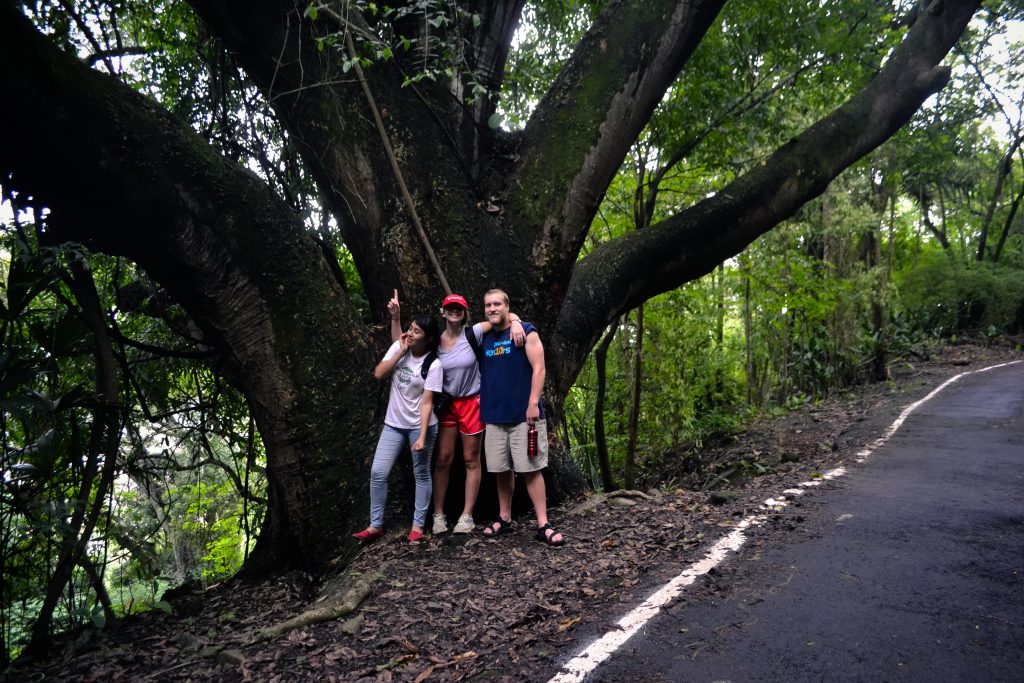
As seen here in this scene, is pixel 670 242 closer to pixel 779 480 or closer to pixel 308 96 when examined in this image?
pixel 779 480

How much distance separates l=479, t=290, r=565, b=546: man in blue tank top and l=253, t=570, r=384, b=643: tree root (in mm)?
1142

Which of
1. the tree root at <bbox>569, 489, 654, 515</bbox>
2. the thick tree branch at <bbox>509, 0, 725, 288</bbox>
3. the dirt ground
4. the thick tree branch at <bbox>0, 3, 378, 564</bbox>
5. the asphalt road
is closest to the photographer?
the asphalt road

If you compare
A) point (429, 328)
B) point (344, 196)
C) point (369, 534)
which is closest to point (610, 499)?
point (369, 534)

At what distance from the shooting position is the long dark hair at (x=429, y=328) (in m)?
5.08

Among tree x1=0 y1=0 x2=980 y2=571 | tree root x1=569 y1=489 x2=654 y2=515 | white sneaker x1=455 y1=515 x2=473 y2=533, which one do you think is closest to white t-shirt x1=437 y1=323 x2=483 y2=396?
tree x1=0 y1=0 x2=980 y2=571

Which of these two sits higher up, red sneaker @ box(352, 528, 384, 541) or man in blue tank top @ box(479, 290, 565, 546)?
man in blue tank top @ box(479, 290, 565, 546)

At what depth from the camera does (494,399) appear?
5.01 m

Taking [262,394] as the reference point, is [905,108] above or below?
above

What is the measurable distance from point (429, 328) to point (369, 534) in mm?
1571

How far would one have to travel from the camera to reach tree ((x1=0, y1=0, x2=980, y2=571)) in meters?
4.40

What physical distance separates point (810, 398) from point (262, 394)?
1534 centimetres

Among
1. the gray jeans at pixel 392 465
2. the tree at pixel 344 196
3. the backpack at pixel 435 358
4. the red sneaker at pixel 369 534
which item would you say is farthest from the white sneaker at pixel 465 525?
the backpack at pixel 435 358

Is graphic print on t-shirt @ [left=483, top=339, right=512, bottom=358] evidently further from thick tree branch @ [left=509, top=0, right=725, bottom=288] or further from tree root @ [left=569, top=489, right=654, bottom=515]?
tree root @ [left=569, top=489, right=654, bottom=515]

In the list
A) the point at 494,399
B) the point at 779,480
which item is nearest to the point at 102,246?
the point at 494,399
